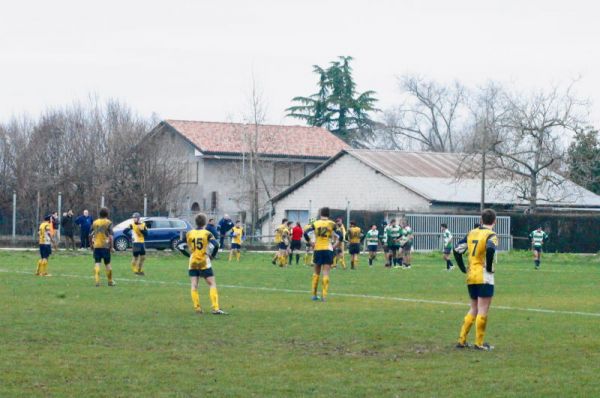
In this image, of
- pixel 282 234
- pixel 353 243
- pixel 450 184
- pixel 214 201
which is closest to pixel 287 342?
pixel 353 243

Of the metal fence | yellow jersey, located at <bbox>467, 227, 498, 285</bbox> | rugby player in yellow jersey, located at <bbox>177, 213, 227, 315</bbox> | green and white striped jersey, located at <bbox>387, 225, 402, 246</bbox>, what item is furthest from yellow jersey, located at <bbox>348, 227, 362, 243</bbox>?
yellow jersey, located at <bbox>467, 227, 498, 285</bbox>

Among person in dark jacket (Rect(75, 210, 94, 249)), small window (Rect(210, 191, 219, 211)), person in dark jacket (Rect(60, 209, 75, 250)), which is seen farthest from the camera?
small window (Rect(210, 191, 219, 211))

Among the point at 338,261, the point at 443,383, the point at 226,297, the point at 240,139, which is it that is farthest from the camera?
the point at 240,139

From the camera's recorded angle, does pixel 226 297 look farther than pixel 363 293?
No

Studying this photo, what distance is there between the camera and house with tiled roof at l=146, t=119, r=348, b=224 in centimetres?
7625

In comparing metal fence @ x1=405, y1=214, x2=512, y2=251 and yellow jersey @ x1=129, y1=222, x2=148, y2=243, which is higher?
metal fence @ x1=405, y1=214, x2=512, y2=251

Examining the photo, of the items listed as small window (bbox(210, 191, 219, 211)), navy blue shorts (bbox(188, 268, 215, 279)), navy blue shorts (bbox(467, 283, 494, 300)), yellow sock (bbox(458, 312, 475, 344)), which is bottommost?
yellow sock (bbox(458, 312, 475, 344))

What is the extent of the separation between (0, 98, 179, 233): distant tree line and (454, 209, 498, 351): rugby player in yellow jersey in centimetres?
4863

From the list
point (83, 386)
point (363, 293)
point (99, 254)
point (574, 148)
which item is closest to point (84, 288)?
point (99, 254)

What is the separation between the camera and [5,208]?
65125 mm

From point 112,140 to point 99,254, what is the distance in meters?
42.6

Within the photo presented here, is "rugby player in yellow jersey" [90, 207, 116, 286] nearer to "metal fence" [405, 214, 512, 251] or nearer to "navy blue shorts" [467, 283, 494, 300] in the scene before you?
"navy blue shorts" [467, 283, 494, 300]

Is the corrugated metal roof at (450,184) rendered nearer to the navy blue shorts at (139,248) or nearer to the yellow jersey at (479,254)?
the navy blue shorts at (139,248)

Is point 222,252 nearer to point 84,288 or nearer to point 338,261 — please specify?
point 338,261
